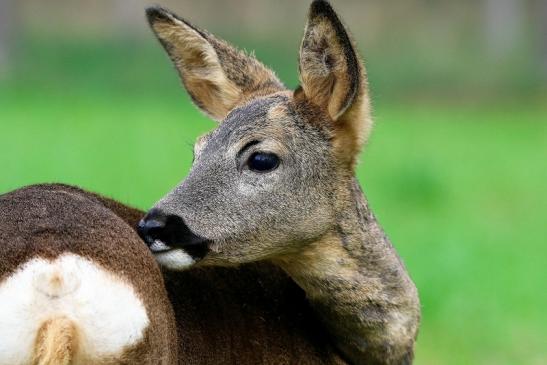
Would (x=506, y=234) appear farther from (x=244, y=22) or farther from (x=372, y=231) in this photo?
(x=244, y=22)

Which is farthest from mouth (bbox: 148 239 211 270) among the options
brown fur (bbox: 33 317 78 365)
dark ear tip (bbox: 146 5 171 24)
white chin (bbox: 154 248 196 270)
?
dark ear tip (bbox: 146 5 171 24)

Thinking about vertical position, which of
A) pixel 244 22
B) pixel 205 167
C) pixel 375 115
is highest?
pixel 375 115

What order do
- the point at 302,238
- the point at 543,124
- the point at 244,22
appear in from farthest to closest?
the point at 244,22
the point at 543,124
the point at 302,238

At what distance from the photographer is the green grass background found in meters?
8.21

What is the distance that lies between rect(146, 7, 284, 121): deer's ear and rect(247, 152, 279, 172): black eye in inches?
23.9

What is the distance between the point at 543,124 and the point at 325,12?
1266cm

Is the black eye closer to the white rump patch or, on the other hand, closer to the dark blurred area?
the white rump patch

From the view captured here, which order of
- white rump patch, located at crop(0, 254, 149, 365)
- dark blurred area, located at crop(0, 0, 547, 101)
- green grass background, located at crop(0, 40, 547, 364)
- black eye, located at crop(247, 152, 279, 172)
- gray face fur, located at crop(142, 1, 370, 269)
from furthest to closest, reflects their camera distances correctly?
dark blurred area, located at crop(0, 0, 547, 101) < green grass background, located at crop(0, 40, 547, 364) < black eye, located at crop(247, 152, 279, 172) < gray face fur, located at crop(142, 1, 370, 269) < white rump patch, located at crop(0, 254, 149, 365)

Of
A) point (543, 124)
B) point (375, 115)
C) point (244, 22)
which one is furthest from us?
point (244, 22)

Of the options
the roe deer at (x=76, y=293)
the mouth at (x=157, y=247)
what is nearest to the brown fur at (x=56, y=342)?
the roe deer at (x=76, y=293)

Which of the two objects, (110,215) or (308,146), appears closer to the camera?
(110,215)

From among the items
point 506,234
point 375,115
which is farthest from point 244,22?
point 375,115

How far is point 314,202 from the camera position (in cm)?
470

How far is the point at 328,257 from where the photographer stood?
4.71 metres
